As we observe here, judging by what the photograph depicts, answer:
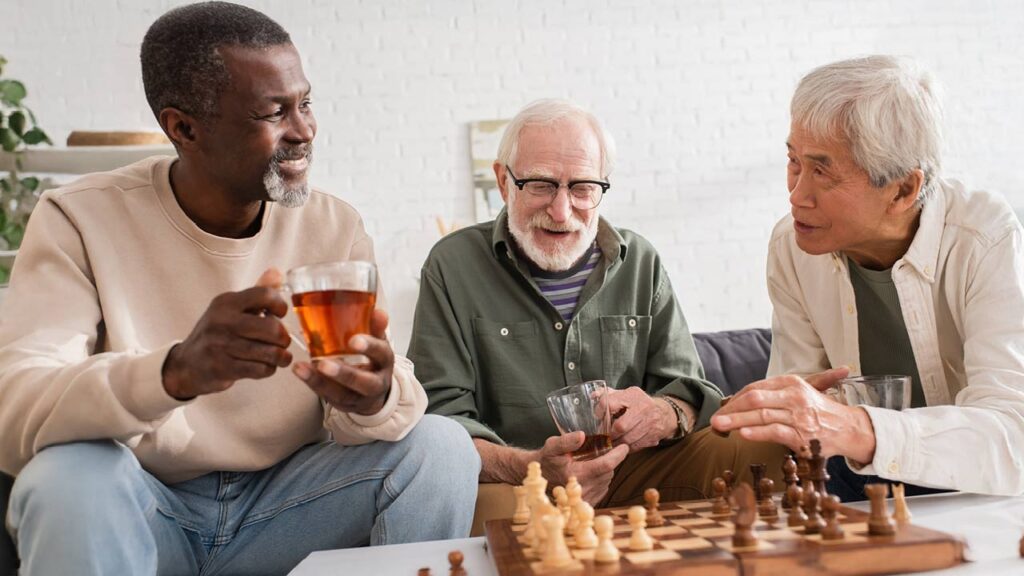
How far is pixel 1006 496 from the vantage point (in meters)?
1.92

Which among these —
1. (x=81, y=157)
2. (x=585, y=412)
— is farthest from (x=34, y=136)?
(x=585, y=412)

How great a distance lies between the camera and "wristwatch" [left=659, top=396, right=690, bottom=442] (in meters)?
2.51

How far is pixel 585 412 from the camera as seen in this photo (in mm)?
2035

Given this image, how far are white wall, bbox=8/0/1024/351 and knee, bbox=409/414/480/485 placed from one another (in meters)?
4.24

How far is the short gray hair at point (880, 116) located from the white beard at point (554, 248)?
0.64 metres

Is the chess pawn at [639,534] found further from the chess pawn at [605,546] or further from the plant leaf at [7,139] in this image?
the plant leaf at [7,139]

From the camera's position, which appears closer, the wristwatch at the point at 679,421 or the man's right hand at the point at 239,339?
the man's right hand at the point at 239,339

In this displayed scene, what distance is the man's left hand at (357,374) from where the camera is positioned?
4.83ft

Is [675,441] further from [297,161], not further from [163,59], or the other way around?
[163,59]

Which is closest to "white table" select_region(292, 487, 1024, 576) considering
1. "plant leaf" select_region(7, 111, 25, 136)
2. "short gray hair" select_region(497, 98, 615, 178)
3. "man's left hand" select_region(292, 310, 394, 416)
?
"man's left hand" select_region(292, 310, 394, 416)

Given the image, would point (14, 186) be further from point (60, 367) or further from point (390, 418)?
point (390, 418)

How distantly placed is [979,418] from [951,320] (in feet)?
1.39

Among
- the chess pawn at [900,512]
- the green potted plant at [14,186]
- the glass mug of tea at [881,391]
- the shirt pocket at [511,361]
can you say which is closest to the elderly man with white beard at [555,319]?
the shirt pocket at [511,361]

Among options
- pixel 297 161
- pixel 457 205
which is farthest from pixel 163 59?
pixel 457 205
